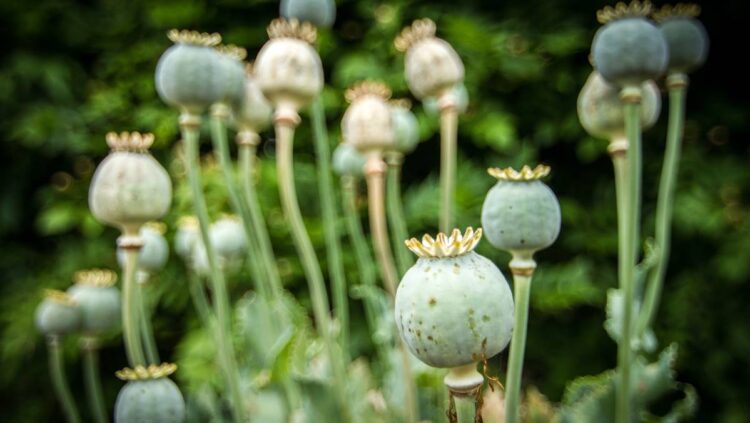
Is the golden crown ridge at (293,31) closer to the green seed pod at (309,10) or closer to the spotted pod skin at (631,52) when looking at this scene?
the green seed pod at (309,10)

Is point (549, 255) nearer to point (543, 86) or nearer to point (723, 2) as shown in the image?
point (543, 86)

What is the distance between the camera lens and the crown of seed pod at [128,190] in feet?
2.02

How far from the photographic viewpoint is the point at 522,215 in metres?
0.49

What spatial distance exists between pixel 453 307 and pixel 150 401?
0.90 ft

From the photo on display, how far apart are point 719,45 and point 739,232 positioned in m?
0.46

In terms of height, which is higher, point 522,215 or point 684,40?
point 684,40

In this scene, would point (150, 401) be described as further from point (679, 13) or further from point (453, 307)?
point (679, 13)

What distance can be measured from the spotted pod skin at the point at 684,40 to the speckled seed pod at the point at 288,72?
1.20 ft

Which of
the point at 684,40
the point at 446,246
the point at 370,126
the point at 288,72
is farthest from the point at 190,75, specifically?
the point at 684,40

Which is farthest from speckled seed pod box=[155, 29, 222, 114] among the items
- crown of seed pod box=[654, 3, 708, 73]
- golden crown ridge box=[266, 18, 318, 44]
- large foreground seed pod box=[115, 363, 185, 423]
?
crown of seed pod box=[654, 3, 708, 73]

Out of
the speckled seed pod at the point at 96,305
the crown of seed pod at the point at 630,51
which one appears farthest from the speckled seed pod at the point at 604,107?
the speckled seed pod at the point at 96,305

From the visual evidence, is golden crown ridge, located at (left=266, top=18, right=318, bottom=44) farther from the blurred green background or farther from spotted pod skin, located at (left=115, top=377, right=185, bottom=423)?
the blurred green background

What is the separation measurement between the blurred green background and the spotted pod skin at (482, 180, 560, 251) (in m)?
0.83

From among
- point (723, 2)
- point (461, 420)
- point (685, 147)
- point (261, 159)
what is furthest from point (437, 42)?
point (723, 2)
